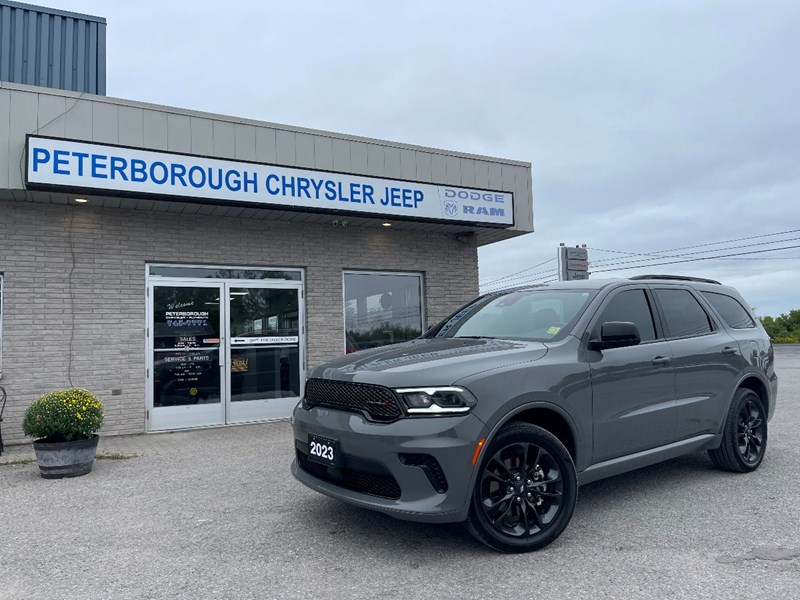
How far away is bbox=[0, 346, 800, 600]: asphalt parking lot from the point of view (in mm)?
3477

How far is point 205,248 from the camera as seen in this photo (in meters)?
9.57

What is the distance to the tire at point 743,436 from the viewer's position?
5605mm

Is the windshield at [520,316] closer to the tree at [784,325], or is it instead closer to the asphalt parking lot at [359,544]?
the asphalt parking lot at [359,544]

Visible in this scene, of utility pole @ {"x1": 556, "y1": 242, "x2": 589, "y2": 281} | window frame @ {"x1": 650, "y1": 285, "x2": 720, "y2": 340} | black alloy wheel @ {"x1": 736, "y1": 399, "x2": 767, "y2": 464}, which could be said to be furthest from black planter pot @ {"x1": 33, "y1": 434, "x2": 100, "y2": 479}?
utility pole @ {"x1": 556, "y1": 242, "x2": 589, "y2": 281}

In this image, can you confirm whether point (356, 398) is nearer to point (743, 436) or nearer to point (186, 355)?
point (743, 436)

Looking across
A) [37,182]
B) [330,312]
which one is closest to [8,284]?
[37,182]

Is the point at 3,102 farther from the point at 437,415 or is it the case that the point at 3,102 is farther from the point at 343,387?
the point at 437,415

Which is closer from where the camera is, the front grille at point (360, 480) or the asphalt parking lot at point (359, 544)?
the asphalt parking lot at point (359, 544)

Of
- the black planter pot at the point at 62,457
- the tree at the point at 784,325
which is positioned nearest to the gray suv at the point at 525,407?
the black planter pot at the point at 62,457

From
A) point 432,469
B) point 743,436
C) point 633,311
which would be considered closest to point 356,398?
point 432,469

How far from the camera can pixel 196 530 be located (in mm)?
4555

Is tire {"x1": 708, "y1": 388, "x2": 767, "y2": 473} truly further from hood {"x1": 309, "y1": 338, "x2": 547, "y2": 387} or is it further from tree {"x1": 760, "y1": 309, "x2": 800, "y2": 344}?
tree {"x1": 760, "y1": 309, "x2": 800, "y2": 344}

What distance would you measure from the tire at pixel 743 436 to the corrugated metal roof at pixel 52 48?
12548mm

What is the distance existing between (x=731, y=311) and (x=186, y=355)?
725 cm
